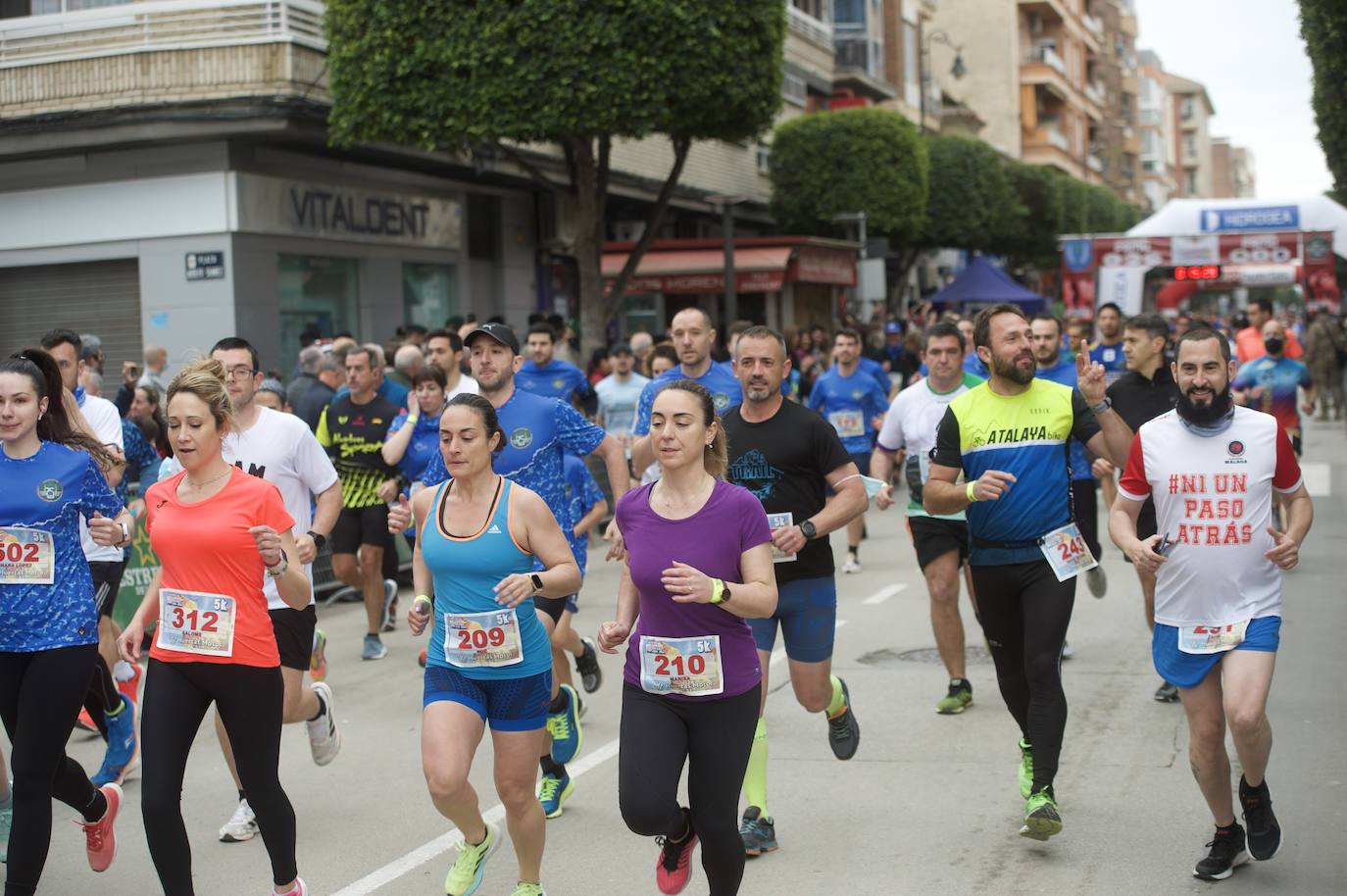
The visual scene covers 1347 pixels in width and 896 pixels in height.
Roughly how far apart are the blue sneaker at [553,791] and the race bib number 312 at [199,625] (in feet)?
6.09

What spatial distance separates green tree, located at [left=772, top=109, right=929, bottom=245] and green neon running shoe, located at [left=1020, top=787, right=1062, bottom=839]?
1152 inches

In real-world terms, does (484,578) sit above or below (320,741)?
above

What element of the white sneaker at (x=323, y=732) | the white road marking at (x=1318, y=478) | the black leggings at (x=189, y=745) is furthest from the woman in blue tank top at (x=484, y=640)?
the white road marking at (x=1318, y=478)

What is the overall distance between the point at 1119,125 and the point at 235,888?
288 ft

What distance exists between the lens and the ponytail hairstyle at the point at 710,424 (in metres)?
4.87

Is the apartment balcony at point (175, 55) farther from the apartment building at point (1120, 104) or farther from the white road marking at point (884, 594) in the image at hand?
the apartment building at point (1120, 104)

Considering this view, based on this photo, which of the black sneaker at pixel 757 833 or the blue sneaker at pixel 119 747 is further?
the blue sneaker at pixel 119 747

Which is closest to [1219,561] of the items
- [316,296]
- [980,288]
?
[316,296]

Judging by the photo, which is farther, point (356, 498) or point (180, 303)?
point (180, 303)

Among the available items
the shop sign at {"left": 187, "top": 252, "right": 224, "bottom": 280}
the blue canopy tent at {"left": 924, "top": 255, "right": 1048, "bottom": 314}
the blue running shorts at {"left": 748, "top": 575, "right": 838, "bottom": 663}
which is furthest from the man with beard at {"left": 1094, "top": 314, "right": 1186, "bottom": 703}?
the blue canopy tent at {"left": 924, "top": 255, "right": 1048, "bottom": 314}

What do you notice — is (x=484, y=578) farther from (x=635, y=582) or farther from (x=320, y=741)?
(x=320, y=741)

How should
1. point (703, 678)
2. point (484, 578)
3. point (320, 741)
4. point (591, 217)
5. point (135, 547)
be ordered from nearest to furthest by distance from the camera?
point (703, 678) < point (484, 578) < point (320, 741) < point (135, 547) < point (591, 217)

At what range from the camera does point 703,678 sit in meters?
4.67

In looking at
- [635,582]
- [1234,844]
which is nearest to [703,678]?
[635,582]
